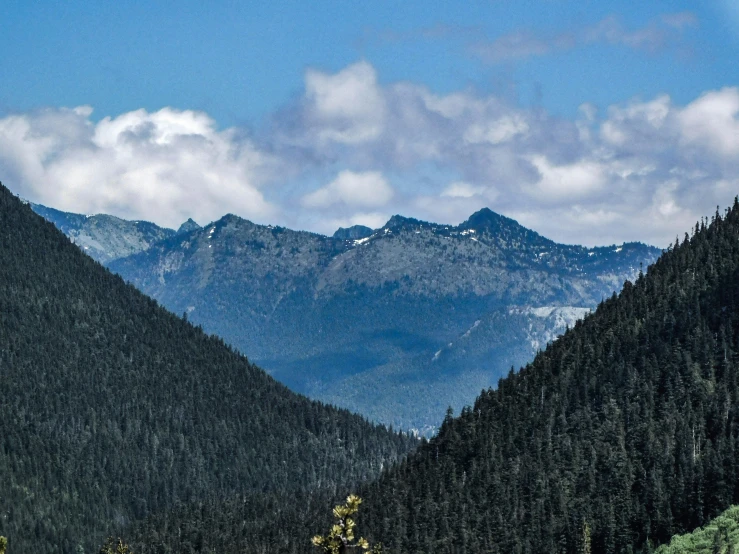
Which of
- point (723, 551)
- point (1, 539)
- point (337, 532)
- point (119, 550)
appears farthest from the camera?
point (723, 551)

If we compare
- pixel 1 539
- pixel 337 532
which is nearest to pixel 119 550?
pixel 1 539

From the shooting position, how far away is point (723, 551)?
643 feet

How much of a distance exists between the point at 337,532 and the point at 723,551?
448ft

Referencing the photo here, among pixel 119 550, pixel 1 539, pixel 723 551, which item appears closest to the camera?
pixel 1 539

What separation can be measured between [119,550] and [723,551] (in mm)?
98392

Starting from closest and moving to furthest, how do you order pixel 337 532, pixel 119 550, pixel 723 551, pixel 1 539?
pixel 337 532
pixel 1 539
pixel 119 550
pixel 723 551

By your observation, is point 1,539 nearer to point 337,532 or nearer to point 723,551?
point 337,532

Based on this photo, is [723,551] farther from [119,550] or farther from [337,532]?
[337,532]

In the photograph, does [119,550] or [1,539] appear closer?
[1,539]

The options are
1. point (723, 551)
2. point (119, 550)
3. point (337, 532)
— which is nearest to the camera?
point (337, 532)

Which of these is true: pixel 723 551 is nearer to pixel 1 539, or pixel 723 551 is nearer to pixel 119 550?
pixel 119 550

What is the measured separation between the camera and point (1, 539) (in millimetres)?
88188

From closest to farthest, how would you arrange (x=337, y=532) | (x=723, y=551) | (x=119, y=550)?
1. (x=337, y=532)
2. (x=119, y=550)
3. (x=723, y=551)

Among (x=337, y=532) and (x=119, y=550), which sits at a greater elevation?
(x=119, y=550)
